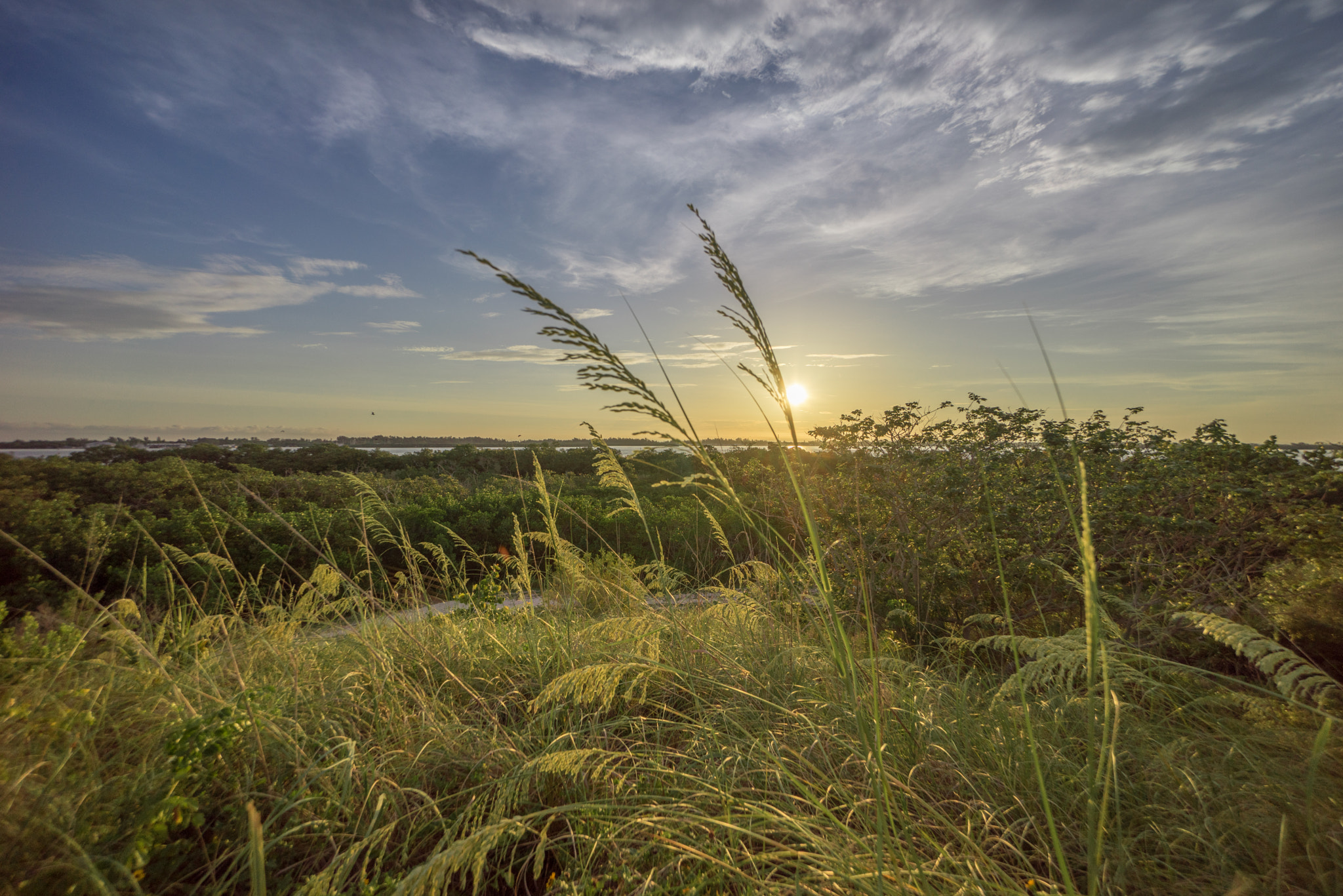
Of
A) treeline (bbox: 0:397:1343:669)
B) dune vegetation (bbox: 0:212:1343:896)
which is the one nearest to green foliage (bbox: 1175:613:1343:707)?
dune vegetation (bbox: 0:212:1343:896)

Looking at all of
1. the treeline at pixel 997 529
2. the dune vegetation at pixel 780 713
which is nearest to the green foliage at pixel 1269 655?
the dune vegetation at pixel 780 713

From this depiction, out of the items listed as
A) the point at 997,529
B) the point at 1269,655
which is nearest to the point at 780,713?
the point at 1269,655

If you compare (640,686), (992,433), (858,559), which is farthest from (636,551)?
(640,686)

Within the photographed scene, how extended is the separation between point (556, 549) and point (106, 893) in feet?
7.20

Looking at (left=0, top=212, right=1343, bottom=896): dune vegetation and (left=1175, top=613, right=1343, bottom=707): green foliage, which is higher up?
(left=1175, top=613, right=1343, bottom=707): green foliage

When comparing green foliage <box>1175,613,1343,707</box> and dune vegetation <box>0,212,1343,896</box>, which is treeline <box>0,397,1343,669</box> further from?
green foliage <box>1175,613,1343,707</box>

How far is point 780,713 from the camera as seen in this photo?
2520 mm

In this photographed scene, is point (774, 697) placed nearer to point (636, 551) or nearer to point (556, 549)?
point (556, 549)

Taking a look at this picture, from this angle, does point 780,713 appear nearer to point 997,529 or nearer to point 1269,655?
point 1269,655

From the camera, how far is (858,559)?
15.0 feet

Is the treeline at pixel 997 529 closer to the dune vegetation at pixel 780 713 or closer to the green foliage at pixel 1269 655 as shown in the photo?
the dune vegetation at pixel 780 713

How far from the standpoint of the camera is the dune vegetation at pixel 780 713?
1508 millimetres

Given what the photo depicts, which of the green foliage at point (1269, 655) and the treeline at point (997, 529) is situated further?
the treeline at point (997, 529)

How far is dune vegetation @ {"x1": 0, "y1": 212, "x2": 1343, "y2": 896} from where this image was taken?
151 cm
